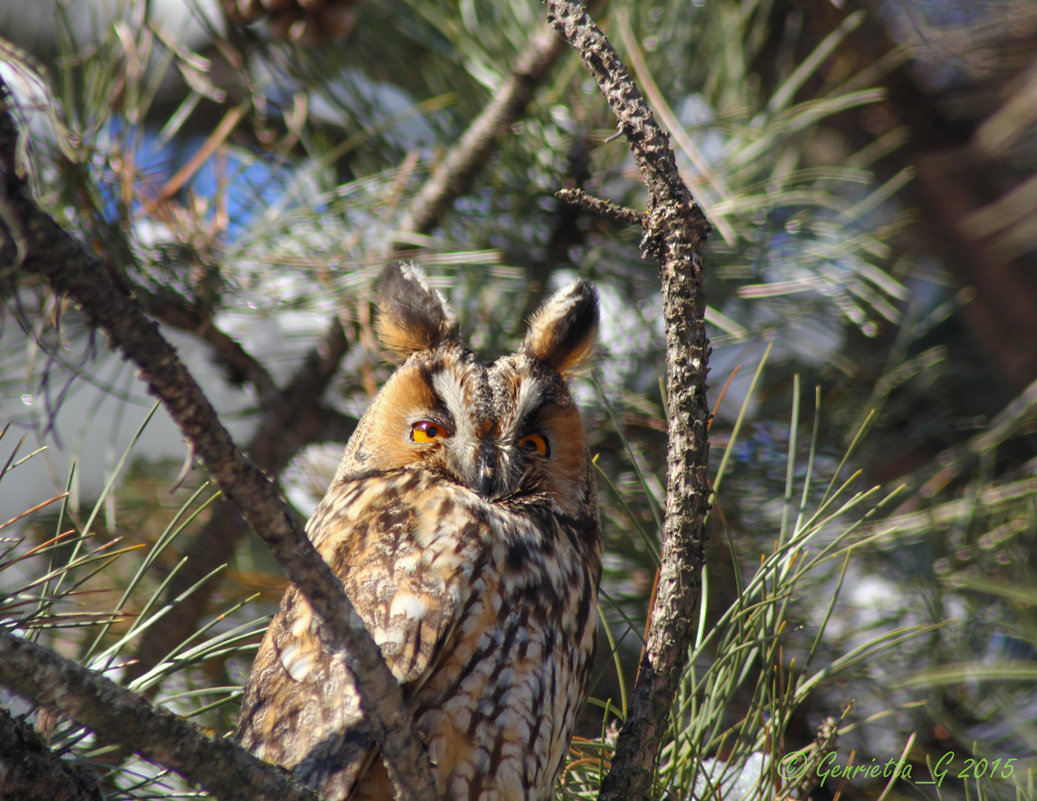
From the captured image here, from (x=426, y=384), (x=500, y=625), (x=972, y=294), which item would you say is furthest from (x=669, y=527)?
(x=972, y=294)

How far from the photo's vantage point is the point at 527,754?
120 cm

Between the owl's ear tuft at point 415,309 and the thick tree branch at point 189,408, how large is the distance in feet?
3.01

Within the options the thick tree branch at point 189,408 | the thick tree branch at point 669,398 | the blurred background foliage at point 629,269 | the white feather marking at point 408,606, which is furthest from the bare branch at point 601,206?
the blurred background foliage at point 629,269

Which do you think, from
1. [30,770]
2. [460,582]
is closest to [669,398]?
[460,582]

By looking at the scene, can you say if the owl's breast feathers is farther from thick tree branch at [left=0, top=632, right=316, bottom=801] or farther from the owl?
thick tree branch at [left=0, top=632, right=316, bottom=801]

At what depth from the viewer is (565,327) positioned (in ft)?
5.32

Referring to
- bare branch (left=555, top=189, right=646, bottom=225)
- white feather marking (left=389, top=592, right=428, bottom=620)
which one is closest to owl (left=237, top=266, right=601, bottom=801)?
white feather marking (left=389, top=592, right=428, bottom=620)

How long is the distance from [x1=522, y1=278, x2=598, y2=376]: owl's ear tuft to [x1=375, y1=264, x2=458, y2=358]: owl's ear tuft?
16 centimetres

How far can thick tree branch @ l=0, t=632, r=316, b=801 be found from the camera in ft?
2.12

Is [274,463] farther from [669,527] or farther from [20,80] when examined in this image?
[669,527]

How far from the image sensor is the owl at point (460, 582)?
3.83 feet

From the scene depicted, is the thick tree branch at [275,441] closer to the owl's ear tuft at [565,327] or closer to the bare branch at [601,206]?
the owl's ear tuft at [565,327]

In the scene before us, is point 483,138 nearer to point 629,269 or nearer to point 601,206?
point 629,269

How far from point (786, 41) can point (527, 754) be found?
1.93m
